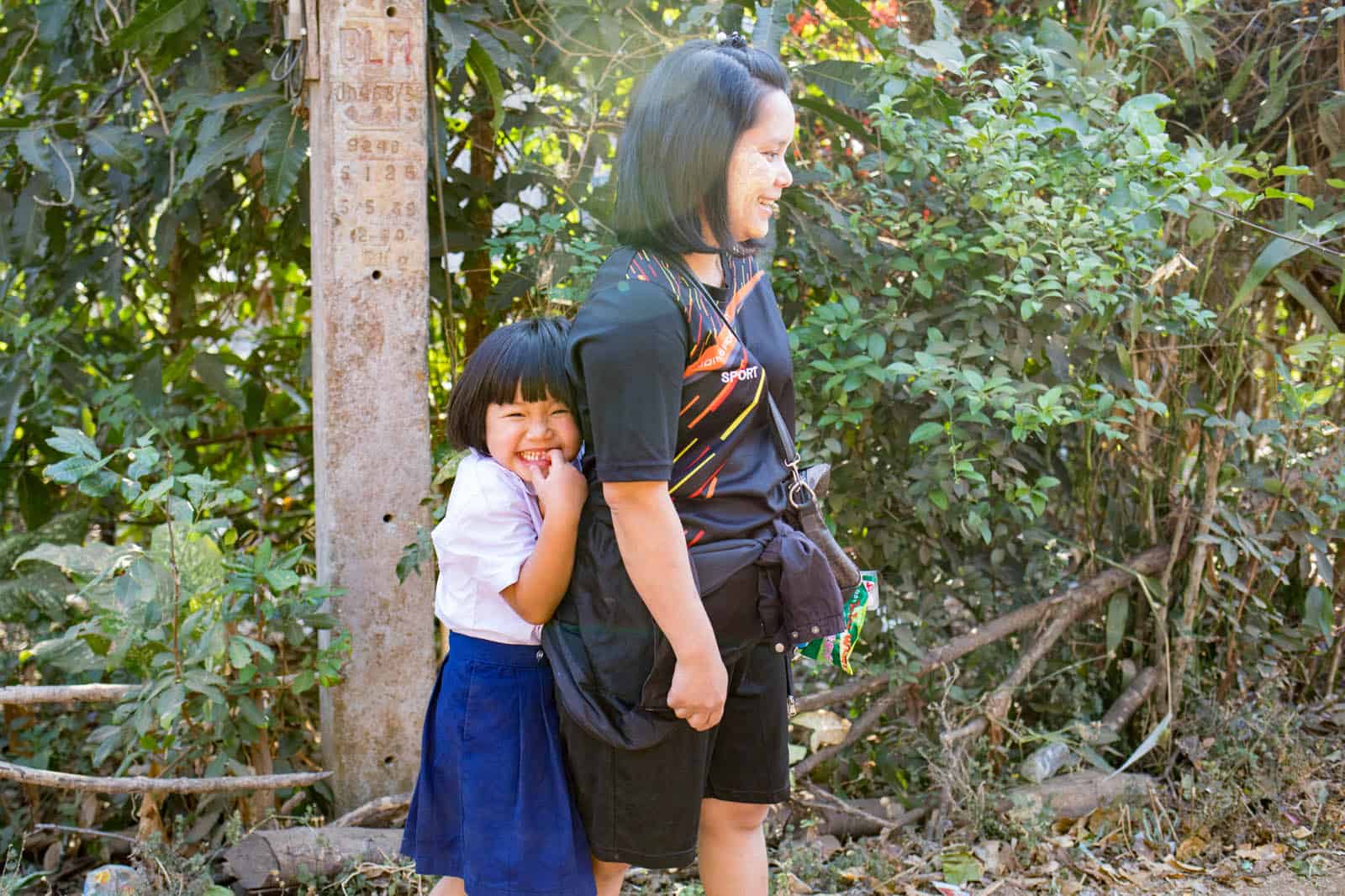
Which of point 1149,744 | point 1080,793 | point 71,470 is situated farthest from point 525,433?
point 1149,744

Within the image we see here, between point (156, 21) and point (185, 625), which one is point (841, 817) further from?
point (156, 21)

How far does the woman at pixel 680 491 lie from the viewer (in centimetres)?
188

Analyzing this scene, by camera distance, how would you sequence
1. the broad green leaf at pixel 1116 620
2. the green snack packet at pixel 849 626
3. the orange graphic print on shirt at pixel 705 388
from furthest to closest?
the broad green leaf at pixel 1116 620 < the green snack packet at pixel 849 626 < the orange graphic print on shirt at pixel 705 388

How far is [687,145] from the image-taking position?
1.95 m

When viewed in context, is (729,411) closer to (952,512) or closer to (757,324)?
(757,324)

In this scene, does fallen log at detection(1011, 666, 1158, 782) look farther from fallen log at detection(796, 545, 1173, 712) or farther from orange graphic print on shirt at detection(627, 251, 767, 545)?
orange graphic print on shirt at detection(627, 251, 767, 545)

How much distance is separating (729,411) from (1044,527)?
2.39 m

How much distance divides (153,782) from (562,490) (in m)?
1.64

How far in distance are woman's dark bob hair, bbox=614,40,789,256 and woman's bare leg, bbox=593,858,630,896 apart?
1.06 metres

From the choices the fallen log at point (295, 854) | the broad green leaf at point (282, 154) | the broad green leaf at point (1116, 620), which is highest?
the broad green leaf at point (282, 154)

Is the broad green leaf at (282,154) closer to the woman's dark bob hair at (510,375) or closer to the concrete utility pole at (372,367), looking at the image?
the concrete utility pole at (372,367)

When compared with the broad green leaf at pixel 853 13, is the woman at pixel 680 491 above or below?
below

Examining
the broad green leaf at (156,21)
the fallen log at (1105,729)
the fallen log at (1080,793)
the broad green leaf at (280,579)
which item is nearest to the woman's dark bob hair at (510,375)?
the broad green leaf at (280,579)

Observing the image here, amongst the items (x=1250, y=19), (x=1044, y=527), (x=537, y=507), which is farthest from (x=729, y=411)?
(x=1250, y=19)
